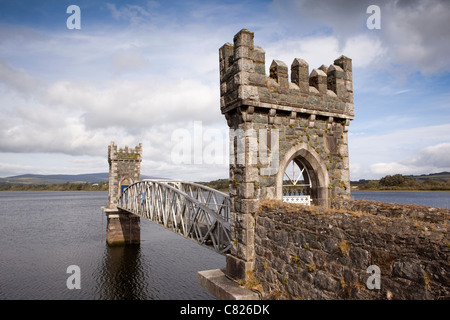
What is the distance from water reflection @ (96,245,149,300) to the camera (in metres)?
18.7

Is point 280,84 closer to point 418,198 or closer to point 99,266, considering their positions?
point 99,266

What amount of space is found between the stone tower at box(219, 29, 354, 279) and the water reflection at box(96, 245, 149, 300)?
13.7 meters

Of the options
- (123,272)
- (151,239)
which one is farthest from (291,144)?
(151,239)

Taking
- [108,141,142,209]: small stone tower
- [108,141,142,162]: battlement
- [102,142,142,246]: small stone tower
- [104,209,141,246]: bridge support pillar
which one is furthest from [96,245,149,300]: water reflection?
[108,141,142,162]: battlement

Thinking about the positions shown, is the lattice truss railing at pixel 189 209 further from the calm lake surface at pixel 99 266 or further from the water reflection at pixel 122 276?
the water reflection at pixel 122 276

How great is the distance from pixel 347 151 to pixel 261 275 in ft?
15.1

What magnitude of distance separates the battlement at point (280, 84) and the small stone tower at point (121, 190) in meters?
26.2

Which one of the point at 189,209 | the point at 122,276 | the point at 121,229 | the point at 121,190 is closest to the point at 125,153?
the point at 121,190

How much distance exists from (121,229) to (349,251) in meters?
30.1

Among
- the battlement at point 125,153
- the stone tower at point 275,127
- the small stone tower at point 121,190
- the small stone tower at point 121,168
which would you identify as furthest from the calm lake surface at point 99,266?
the stone tower at point 275,127

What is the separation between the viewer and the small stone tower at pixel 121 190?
30578 mm

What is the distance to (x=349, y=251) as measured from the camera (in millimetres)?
4531

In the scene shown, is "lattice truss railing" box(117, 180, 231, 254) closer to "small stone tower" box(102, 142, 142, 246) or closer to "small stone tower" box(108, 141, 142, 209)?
"small stone tower" box(102, 142, 142, 246)
